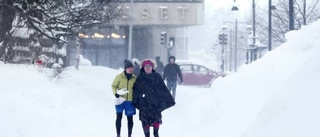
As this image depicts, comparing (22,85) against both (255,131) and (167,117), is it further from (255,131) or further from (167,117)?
(255,131)

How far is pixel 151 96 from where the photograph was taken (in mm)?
9680

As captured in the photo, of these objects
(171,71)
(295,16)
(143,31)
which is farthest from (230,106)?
(143,31)

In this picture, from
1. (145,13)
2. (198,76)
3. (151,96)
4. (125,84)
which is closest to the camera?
(151,96)

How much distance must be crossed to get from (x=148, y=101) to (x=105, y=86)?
13.7 m

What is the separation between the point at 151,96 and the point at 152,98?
4cm

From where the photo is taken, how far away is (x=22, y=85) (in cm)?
1331

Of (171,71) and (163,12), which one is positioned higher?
(163,12)

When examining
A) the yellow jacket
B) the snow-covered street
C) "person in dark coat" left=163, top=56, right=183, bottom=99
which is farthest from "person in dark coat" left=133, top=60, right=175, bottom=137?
"person in dark coat" left=163, top=56, right=183, bottom=99

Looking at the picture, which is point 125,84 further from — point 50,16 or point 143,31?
point 143,31

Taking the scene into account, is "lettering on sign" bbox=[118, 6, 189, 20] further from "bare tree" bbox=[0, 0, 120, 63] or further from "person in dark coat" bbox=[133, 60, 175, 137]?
"person in dark coat" bbox=[133, 60, 175, 137]

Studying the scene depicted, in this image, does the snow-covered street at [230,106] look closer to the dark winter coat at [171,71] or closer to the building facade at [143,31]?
the dark winter coat at [171,71]

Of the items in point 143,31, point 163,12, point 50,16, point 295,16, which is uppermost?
point 163,12

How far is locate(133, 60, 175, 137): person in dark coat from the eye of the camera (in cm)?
968

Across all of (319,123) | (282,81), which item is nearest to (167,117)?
(282,81)
